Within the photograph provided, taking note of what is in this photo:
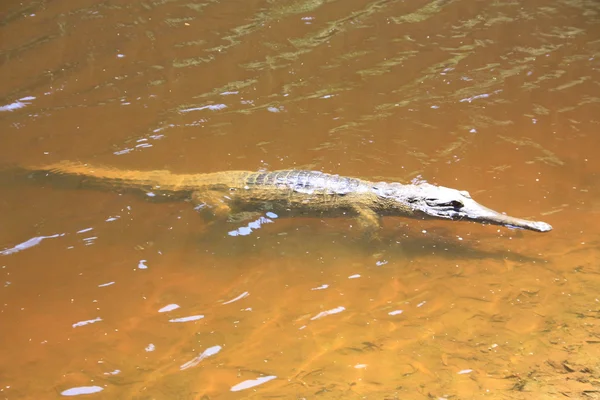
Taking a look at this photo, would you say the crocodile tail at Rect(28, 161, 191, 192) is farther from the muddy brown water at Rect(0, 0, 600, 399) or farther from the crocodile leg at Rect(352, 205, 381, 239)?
the crocodile leg at Rect(352, 205, 381, 239)

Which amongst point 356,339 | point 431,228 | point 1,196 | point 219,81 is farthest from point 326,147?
point 1,196

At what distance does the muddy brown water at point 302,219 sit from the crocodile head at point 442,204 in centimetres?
21

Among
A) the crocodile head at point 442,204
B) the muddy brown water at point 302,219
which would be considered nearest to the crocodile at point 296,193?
the crocodile head at point 442,204

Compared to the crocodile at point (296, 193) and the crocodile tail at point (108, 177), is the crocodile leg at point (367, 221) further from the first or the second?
the crocodile tail at point (108, 177)

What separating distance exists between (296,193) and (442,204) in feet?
4.50

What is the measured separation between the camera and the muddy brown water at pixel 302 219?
3189 mm

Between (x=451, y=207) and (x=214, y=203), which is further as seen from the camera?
(x=214, y=203)

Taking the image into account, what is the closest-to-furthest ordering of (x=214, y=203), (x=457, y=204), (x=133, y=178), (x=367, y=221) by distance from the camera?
(x=457, y=204)
(x=367, y=221)
(x=214, y=203)
(x=133, y=178)

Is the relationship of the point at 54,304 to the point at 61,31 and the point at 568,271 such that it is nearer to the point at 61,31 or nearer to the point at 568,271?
the point at 568,271

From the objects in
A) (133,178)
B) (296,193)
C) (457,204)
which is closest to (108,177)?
(133,178)

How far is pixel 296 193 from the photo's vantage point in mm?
4543

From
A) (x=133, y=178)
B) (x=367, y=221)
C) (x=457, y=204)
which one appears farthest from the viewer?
(x=133, y=178)

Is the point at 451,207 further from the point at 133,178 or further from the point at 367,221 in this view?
the point at 133,178

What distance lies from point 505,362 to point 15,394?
3.19 metres
